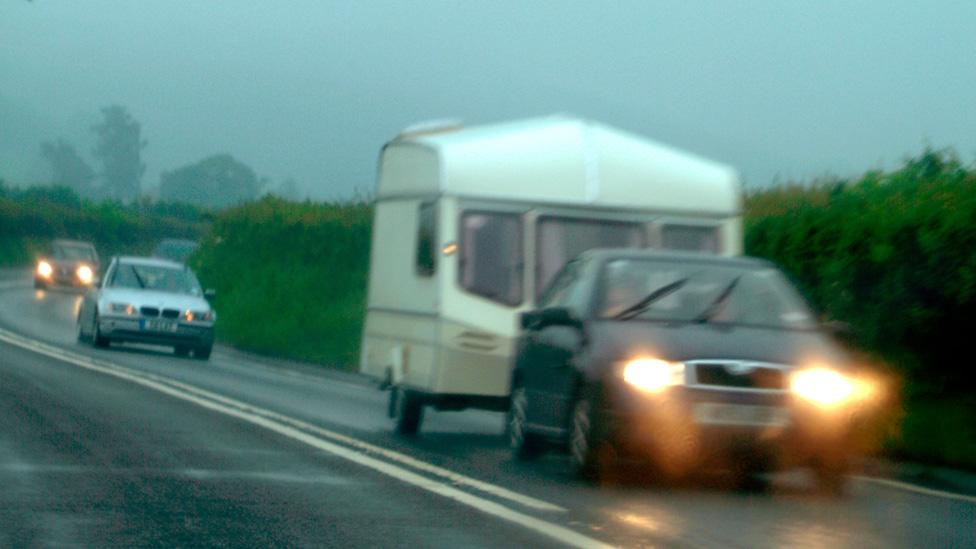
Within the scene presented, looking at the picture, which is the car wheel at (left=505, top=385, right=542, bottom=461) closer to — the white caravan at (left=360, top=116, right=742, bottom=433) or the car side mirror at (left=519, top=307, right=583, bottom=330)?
the car side mirror at (left=519, top=307, right=583, bottom=330)

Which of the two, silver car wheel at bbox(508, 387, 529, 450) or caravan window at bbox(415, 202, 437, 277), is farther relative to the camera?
caravan window at bbox(415, 202, 437, 277)

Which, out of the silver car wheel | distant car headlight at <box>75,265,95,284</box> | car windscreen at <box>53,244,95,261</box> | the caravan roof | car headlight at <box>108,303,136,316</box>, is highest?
car windscreen at <box>53,244,95,261</box>

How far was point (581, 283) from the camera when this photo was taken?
1298 centimetres

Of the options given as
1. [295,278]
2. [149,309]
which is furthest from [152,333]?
[295,278]

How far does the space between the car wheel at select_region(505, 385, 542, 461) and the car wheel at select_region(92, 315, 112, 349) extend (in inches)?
653

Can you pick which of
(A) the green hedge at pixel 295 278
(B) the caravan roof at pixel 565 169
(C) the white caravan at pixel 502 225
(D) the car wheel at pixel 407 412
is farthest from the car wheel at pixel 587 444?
(A) the green hedge at pixel 295 278

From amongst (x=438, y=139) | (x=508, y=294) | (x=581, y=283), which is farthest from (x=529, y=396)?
(x=438, y=139)

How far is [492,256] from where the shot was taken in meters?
15.2

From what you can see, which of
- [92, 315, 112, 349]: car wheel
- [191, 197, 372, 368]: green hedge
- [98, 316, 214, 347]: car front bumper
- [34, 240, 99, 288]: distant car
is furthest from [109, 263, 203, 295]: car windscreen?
[34, 240, 99, 288]: distant car

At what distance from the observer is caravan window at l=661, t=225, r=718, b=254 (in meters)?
16.0

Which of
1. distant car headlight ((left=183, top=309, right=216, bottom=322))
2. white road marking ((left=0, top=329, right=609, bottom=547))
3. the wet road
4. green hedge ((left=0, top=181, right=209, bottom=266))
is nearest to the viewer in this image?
the wet road

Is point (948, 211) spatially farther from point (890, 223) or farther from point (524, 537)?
point (524, 537)

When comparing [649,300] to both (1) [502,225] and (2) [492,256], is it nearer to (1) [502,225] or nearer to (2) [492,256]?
(2) [492,256]

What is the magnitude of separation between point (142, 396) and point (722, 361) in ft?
28.1
